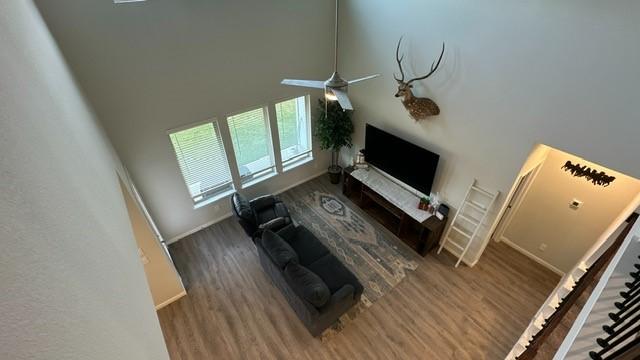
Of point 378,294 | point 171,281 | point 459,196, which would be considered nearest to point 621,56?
point 459,196

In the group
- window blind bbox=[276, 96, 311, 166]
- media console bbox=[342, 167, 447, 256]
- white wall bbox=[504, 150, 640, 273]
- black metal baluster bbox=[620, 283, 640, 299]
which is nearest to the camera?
black metal baluster bbox=[620, 283, 640, 299]

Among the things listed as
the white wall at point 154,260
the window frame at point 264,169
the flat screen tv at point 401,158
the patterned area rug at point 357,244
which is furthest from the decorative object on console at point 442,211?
the white wall at point 154,260

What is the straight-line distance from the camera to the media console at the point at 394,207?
491cm

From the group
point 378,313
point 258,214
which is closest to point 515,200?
point 378,313

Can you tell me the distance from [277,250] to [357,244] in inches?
76.7

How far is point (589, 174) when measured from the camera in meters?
4.11

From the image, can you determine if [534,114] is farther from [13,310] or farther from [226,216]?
[226,216]

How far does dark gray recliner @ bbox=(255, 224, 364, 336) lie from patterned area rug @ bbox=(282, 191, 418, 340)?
0.50 metres

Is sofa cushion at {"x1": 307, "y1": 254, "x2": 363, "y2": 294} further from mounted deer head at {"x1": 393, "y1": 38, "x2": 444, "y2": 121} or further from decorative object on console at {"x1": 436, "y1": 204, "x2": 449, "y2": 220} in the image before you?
mounted deer head at {"x1": 393, "y1": 38, "x2": 444, "y2": 121}

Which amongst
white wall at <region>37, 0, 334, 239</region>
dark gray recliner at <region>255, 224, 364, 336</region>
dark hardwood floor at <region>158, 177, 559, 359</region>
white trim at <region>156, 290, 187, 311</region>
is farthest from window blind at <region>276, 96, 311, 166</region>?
white trim at <region>156, 290, 187, 311</region>

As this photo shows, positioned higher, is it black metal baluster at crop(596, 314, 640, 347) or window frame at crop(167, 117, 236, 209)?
black metal baluster at crop(596, 314, 640, 347)

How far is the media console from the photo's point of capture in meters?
4.91

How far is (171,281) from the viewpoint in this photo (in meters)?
4.27

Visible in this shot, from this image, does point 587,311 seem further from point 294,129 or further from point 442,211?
point 294,129
